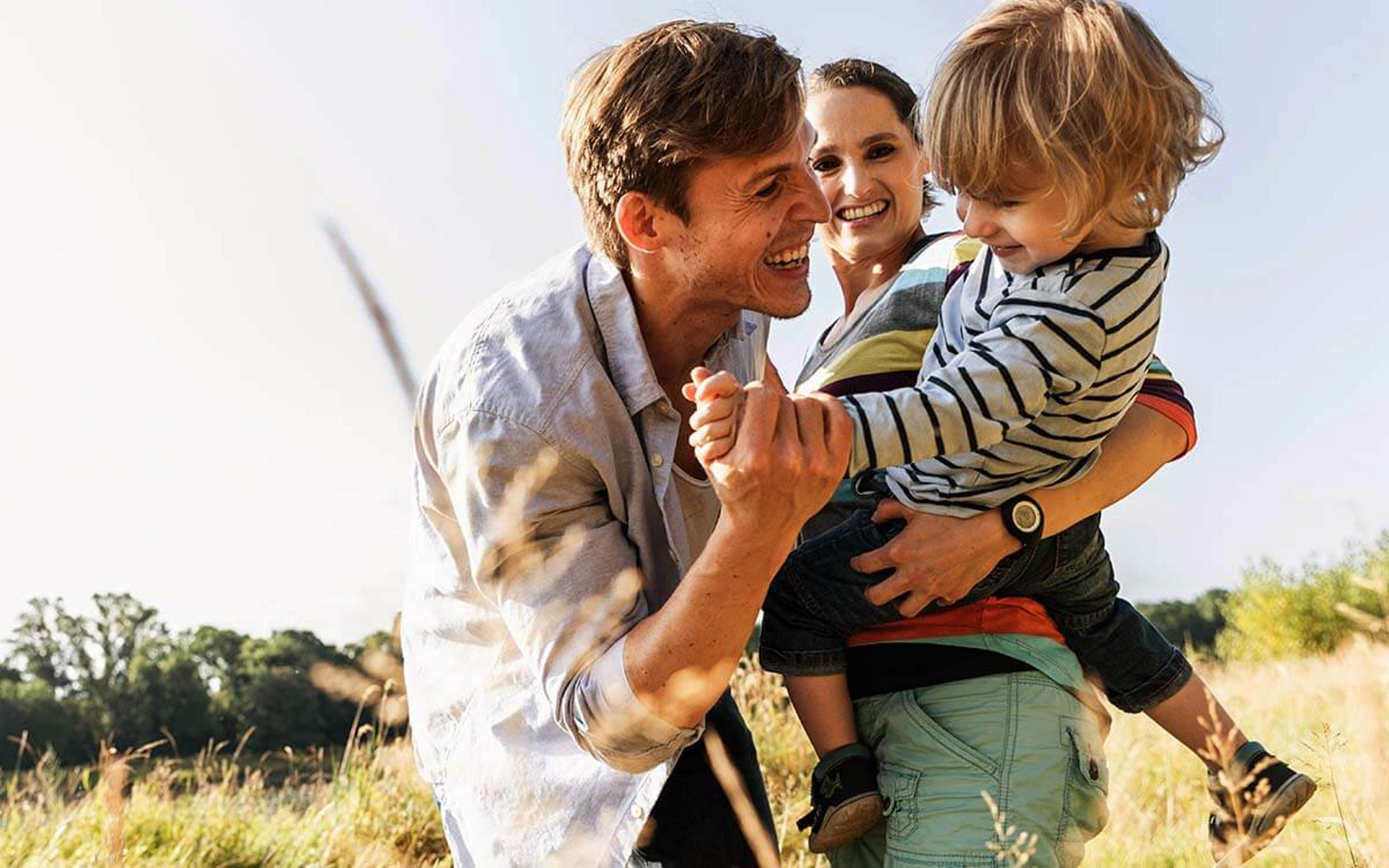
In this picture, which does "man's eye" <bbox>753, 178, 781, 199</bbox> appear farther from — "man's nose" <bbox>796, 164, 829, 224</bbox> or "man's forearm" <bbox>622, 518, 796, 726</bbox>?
"man's forearm" <bbox>622, 518, 796, 726</bbox>

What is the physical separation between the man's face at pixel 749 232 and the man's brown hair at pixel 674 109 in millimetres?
33

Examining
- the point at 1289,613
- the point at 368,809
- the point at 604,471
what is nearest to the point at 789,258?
the point at 604,471

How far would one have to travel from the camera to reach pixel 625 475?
2688 millimetres

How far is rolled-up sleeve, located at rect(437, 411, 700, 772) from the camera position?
232 cm

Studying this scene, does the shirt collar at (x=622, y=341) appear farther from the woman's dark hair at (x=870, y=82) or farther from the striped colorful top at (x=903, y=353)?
the woman's dark hair at (x=870, y=82)

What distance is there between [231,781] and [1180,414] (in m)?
4.10

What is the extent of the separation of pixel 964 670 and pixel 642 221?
1185 millimetres

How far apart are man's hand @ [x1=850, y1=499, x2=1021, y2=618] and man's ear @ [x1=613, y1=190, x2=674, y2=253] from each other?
2.81ft

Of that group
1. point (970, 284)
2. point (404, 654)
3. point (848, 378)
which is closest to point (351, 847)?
point (404, 654)

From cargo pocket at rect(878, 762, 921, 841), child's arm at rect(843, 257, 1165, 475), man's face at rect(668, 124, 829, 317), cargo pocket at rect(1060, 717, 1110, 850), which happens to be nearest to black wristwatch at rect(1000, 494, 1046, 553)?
child's arm at rect(843, 257, 1165, 475)

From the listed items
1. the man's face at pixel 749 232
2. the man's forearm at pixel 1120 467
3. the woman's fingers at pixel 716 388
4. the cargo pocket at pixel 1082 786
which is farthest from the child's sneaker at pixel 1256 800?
the woman's fingers at pixel 716 388

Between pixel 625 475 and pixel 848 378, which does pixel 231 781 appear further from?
pixel 848 378

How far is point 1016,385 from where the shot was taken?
2201mm

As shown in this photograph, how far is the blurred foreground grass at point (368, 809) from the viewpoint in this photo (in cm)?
382
